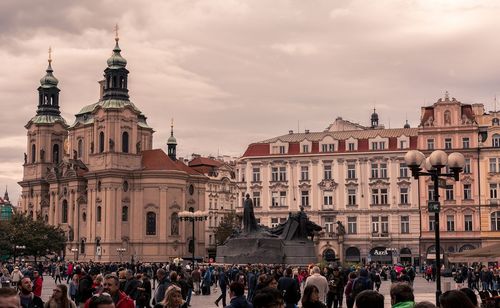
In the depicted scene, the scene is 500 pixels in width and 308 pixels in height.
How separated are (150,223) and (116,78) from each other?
19.0 meters

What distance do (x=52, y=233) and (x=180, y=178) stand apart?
16700 mm

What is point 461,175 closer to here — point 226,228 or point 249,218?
point 226,228

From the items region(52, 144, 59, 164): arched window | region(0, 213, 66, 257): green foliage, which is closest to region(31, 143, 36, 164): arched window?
region(52, 144, 59, 164): arched window

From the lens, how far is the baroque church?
98.4 m

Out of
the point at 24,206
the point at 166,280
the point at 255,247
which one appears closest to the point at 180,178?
the point at 24,206

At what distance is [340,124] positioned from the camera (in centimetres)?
9706

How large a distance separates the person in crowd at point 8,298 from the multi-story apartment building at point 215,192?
106025mm

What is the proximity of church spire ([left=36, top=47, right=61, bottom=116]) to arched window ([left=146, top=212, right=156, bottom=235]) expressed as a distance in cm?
2517

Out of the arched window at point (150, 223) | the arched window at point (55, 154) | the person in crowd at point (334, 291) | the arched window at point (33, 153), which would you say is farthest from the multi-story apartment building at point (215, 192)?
the person in crowd at point (334, 291)

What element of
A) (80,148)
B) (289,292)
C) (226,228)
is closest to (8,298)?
(289,292)

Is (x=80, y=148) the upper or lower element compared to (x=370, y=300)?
upper

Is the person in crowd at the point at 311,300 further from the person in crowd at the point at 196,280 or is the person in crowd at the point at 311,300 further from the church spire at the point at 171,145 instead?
the church spire at the point at 171,145

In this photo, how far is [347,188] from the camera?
Answer: 83438 millimetres

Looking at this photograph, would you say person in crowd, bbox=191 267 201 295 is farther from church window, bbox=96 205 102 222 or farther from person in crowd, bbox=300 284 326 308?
church window, bbox=96 205 102 222
